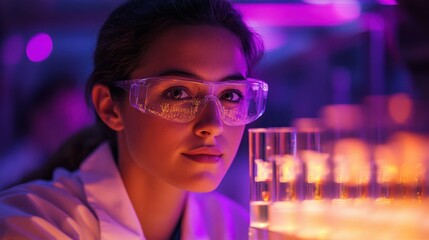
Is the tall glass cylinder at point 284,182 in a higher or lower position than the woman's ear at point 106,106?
lower

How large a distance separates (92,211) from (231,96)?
62cm

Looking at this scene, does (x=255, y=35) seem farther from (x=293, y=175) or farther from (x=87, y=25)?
(x=87, y=25)

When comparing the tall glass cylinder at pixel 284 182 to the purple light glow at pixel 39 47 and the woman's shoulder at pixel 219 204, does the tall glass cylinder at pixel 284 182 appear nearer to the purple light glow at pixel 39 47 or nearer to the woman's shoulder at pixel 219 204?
the woman's shoulder at pixel 219 204

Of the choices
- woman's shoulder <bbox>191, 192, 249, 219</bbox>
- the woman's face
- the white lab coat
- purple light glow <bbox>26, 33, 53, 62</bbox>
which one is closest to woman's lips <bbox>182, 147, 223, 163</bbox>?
the woman's face

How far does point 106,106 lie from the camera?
174 centimetres

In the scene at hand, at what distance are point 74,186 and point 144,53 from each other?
0.56 metres

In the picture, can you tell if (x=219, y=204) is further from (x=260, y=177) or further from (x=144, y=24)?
(x=144, y=24)

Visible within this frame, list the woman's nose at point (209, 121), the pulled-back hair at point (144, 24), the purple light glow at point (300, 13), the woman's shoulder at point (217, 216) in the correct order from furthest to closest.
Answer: the purple light glow at point (300, 13), the woman's shoulder at point (217, 216), the pulled-back hair at point (144, 24), the woman's nose at point (209, 121)

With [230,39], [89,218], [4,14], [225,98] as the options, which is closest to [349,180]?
[225,98]

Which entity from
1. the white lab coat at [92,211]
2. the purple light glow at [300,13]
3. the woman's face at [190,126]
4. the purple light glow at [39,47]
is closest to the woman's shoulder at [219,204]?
the white lab coat at [92,211]

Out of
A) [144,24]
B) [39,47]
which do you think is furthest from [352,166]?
[39,47]

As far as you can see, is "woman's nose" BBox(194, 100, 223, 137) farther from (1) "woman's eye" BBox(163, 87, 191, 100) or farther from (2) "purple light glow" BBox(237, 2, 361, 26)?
(2) "purple light glow" BBox(237, 2, 361, 26)

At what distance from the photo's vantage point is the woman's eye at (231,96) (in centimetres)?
156

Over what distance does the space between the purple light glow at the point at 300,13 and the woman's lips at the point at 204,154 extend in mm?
746
